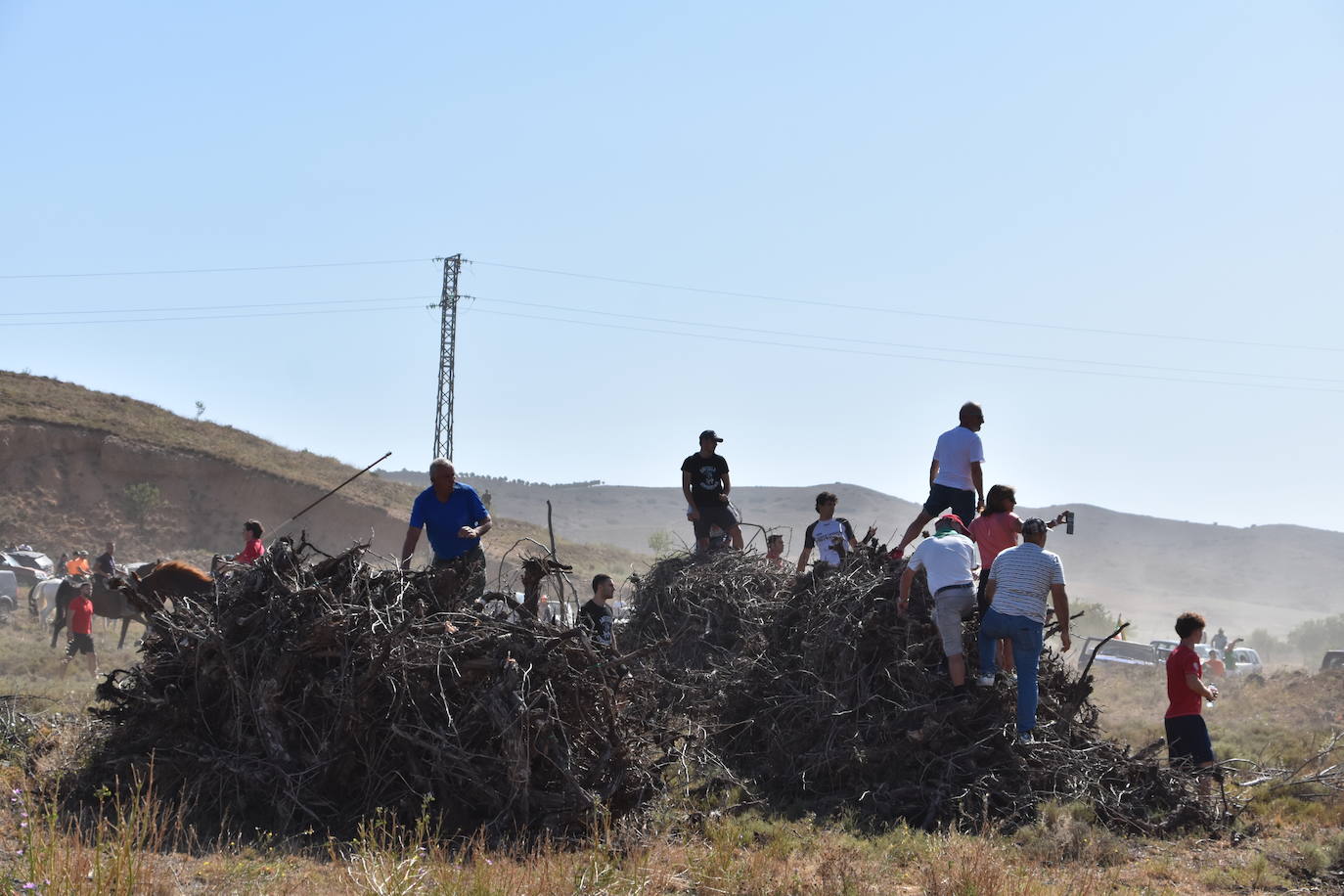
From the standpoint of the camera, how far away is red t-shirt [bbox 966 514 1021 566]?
30.4ft

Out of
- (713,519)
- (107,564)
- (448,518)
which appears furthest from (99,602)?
(448,518)

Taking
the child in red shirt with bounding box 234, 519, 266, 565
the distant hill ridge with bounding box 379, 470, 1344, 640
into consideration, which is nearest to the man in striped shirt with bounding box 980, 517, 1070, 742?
the child in red shirt with bounding box 234, 519, 266, 565

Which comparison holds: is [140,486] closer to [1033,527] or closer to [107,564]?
[107,564]

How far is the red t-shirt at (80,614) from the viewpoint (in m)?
15.6

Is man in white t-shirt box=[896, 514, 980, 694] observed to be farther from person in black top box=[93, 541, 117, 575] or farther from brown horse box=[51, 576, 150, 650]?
brown horse box=[51, 576, 150, 650]

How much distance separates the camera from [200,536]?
44.4 metres

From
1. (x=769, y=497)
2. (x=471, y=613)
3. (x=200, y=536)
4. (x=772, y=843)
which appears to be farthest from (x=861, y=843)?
(x=769, y=497)

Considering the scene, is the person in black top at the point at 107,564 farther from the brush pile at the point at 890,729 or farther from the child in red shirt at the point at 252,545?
the brush pile at the point at 890,729

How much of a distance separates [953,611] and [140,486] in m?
41.0

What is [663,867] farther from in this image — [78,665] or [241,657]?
[78,665]

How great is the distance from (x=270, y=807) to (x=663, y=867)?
2.55 metres

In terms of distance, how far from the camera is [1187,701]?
8664 mm

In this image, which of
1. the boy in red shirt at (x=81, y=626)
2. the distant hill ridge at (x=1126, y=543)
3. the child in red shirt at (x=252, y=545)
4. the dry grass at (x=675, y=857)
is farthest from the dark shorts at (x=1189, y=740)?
the distant hill ridge at (x=1126, y=543)

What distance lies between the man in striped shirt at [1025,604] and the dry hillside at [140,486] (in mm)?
37073
